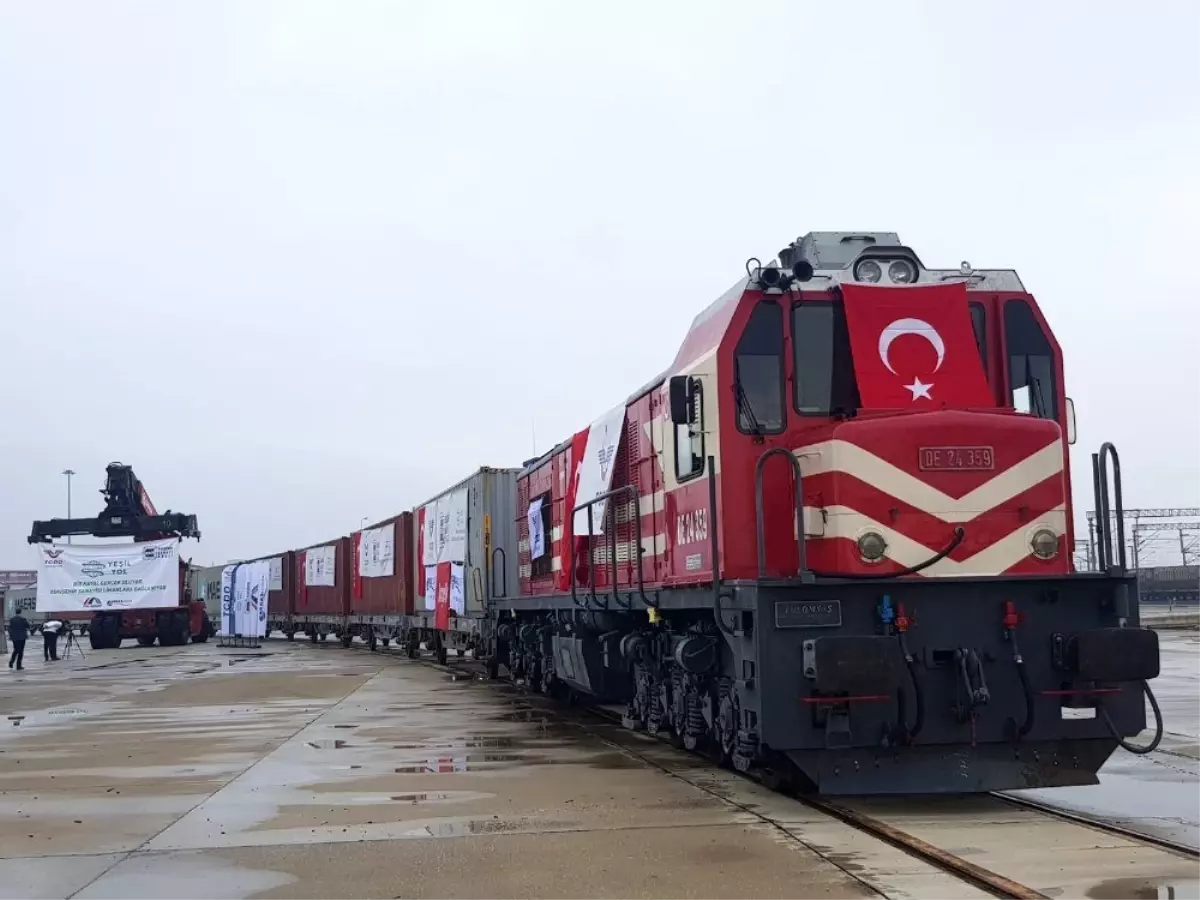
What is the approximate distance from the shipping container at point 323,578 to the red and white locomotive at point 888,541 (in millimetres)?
31682

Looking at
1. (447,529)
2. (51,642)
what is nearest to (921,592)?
(447,529)

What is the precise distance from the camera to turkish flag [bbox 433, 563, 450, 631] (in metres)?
25.7

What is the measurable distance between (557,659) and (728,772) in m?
5.67

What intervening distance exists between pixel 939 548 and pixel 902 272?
2272 millimetres

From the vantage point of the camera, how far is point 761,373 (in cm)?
928

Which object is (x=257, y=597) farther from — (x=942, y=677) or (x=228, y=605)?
(x=942, y=677)

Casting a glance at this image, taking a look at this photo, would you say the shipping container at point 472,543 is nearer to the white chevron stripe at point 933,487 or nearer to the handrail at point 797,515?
the handrail at point 797,515

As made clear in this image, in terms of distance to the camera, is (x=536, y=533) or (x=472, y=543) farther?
(x=472, y=543)

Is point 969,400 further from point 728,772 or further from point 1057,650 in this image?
point 728,772

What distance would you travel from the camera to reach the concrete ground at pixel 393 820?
6805 millimetres

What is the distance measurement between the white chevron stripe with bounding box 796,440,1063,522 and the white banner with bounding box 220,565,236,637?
42570mm

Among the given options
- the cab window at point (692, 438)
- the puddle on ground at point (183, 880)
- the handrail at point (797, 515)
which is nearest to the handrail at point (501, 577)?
the cab window at point (692, 438)

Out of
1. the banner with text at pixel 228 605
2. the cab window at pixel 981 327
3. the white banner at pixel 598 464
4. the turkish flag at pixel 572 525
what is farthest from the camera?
the banner with text at pixel 228 605

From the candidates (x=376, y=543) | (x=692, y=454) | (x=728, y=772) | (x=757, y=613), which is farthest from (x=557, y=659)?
(x=376, y=543)
